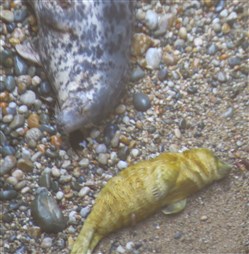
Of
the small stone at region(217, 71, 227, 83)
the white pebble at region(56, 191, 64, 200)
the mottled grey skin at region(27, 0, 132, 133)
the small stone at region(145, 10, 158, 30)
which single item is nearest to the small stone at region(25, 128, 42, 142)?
the mottled grey skin at region(27, 0, 132, 133)

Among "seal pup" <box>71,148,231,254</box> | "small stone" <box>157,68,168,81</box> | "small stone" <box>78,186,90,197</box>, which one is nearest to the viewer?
"seal pup" <box>71,148,231,254</box>

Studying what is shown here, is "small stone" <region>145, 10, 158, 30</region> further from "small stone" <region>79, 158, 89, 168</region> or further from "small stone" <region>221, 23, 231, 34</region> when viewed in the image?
"small stone" <region>79, 158, 89, 168</region>

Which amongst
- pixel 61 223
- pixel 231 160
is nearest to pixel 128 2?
pixel 231 160

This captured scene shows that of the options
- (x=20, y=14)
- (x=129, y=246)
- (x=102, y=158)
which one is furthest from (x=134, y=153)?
(x=20, y=14)

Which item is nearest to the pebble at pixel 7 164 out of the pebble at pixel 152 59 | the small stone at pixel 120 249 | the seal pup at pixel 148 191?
the seal pup at pixel 148 191

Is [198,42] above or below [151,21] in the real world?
below

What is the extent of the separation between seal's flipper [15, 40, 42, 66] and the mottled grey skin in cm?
9

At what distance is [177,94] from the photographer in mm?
2387

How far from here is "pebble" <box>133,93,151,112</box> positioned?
2359 millimetres

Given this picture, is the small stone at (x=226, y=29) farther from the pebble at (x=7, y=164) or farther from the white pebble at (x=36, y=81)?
the pebble at (x=7, y=164)

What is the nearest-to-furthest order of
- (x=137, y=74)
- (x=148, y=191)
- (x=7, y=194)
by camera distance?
(x=148, y=191) < (x=7, y=194) < (x=137, y=74)

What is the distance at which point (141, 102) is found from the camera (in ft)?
7.74

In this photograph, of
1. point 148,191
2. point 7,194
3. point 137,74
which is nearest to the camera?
point 148,191

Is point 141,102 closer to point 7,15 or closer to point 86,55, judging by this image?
point 86,55
